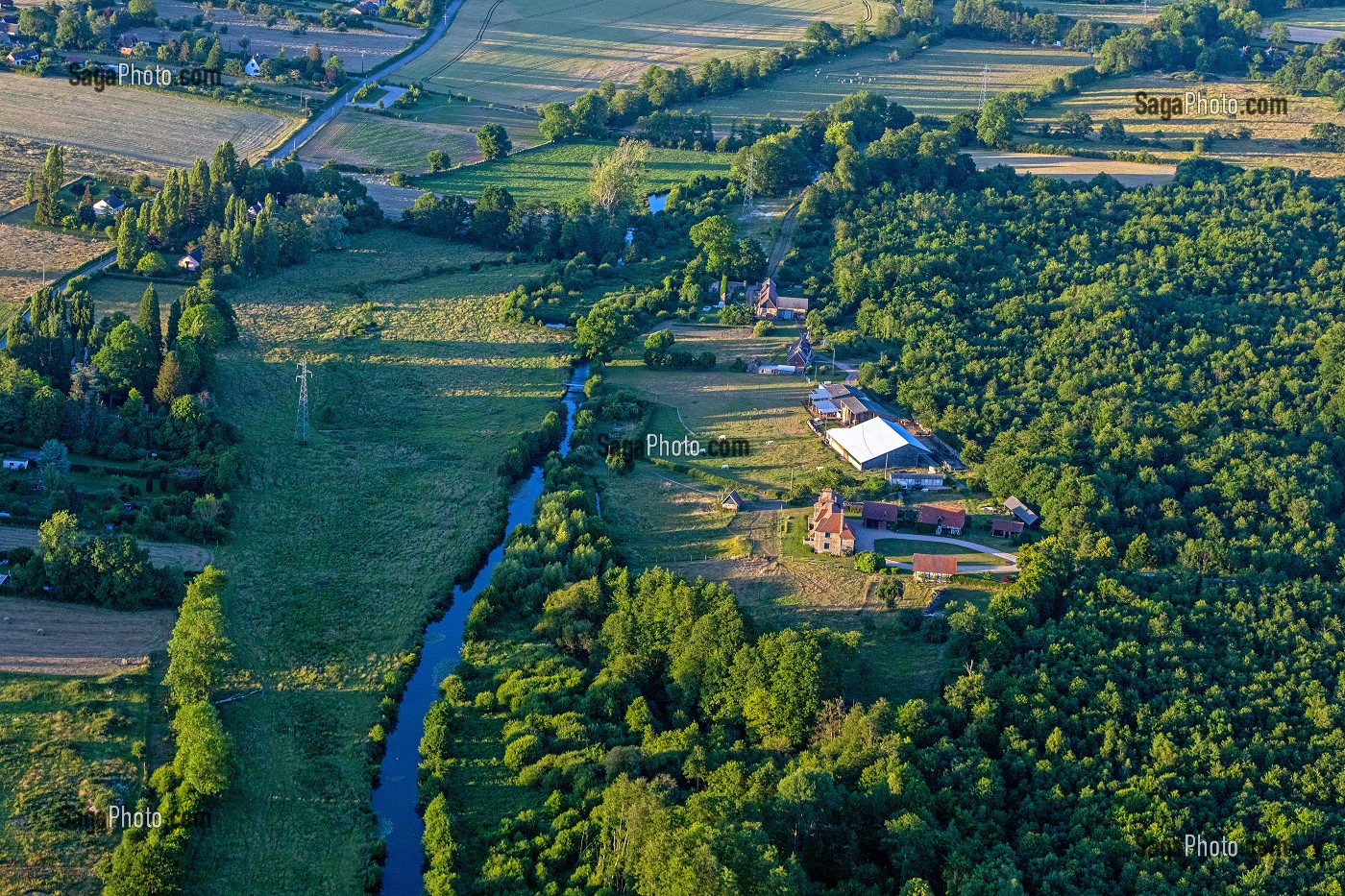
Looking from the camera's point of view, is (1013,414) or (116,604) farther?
(1013,414)

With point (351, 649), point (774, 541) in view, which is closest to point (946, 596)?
point (774, 541)

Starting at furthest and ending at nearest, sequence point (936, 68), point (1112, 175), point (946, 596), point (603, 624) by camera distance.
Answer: point (936, 68), point (1112, 175), point (946, 596), point (603, 624)

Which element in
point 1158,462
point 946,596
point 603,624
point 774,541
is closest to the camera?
point 603,624

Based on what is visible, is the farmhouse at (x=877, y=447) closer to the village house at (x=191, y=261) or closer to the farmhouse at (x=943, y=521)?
the farmhouse at (x=943, y=521)

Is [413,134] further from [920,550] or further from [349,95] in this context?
[920,550]

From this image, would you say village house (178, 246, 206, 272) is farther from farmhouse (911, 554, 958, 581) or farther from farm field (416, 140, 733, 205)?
farmhouse (911, 554, 958, 581)

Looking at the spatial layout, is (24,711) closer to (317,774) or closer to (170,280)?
(317,774)

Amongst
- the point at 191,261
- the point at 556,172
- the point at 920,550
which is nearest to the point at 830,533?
the point at 920,550

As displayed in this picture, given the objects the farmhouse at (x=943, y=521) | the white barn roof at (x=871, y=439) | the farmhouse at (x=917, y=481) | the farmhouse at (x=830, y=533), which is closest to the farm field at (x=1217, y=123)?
the white barn roof at (x=871, y=439)

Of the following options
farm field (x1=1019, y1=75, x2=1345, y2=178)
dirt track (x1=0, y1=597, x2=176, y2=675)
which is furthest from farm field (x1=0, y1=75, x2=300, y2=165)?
farm field (x1=1019, y1=75, x2=1345, y2=178)
